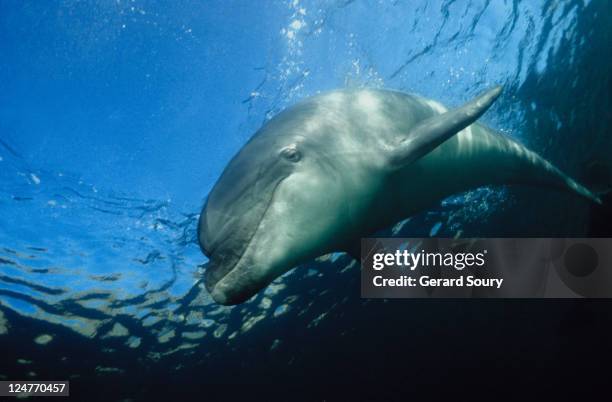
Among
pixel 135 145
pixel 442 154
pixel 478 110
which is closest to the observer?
pixel 478 110

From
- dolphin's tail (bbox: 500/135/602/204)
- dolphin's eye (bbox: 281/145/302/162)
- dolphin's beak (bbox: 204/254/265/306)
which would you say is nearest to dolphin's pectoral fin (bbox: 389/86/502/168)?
dolphin's eye (bbox: 281/145/302/162)

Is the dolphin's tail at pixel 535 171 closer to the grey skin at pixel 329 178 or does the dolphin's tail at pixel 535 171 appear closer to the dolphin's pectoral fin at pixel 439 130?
the grey skin at pixel 329 178

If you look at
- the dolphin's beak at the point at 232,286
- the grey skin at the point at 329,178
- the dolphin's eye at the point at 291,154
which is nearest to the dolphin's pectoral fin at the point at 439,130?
the grey skin at the point at 329,178

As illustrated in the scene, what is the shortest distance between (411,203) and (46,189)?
9.25 m

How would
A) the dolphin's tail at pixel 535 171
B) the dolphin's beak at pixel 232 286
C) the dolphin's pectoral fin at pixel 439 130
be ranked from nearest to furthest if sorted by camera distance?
the dolphin's beak at pixel 232 286 < the dolphin's pectoral fin at pixel 439 130 < the dolphin's tail at pixel 535 171

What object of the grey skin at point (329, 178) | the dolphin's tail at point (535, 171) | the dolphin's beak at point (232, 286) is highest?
the dolphin's tail at point (535, 171)

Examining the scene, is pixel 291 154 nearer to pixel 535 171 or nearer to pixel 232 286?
pixel 232 286

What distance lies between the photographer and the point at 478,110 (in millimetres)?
4070

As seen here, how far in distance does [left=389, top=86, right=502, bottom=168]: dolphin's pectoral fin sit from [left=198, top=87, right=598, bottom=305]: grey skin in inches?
0.4

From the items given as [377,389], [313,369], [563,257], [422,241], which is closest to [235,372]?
[313,369]

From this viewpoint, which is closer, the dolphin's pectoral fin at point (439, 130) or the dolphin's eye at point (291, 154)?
the dolphin's eye at point (291, 154)

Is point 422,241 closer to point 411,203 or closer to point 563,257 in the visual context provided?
point 563,257

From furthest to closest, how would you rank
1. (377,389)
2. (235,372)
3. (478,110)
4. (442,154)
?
(377,389), (235,372), (442,154), (478,110)

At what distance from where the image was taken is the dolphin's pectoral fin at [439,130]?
4070mm
